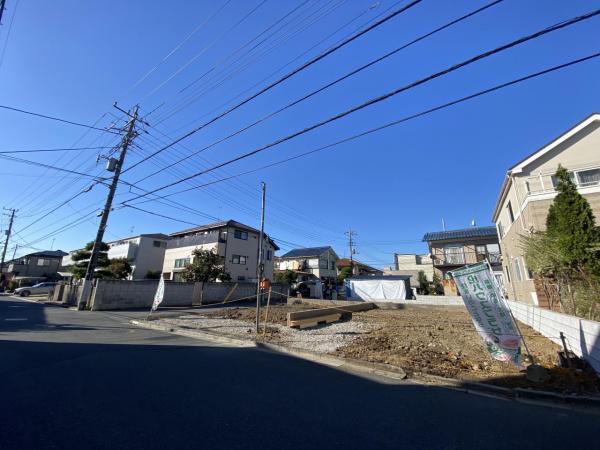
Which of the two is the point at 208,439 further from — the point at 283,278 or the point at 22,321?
the point at 283,278

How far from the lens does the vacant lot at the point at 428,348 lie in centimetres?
505

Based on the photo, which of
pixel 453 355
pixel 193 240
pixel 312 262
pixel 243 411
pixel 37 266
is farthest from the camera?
pixel 37 266

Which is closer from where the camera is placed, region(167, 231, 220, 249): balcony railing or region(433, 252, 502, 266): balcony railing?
region(433, 252, 502, 266): balcony railing

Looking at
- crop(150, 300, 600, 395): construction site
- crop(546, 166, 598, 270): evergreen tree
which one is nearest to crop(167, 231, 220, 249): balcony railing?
crop(150, 300, 600, 395): construction site

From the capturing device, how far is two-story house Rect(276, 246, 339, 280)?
42844mm

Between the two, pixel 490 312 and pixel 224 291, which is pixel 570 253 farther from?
pixel 224 291

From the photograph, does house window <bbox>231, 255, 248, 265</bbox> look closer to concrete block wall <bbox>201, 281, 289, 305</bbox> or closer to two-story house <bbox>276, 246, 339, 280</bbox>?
concrete block wall <bbox>201, 281, 289, 305</bbox>

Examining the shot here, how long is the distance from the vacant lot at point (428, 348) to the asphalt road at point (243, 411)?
85 cm

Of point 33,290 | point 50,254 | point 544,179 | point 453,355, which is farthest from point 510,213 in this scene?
point 50,254

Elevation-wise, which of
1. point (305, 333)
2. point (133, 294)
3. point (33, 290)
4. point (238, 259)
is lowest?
point (305, 333)

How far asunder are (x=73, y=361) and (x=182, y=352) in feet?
7.03

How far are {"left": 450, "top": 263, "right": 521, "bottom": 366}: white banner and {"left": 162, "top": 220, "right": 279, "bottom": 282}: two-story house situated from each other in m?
25.4

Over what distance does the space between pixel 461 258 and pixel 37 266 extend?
217 ft

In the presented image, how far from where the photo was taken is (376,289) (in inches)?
1038
